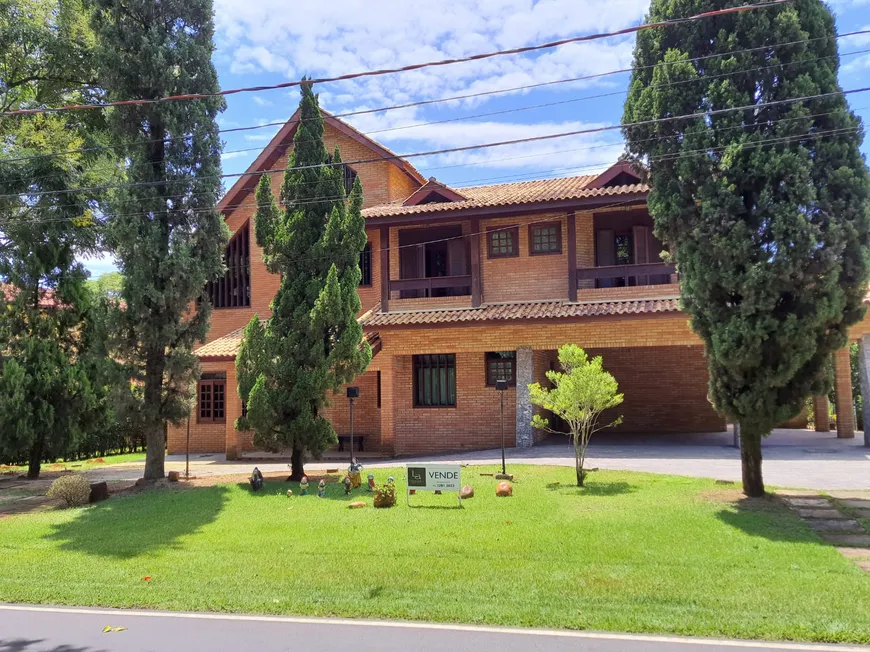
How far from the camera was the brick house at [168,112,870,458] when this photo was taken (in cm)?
1739

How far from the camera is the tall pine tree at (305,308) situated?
13219 millimetres

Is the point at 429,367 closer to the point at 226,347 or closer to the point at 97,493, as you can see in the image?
the point at 226,347

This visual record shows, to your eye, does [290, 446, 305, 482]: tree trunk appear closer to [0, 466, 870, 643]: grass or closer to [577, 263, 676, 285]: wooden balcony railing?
[0, 466, 870, 643]: grass

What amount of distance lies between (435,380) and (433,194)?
5673mm

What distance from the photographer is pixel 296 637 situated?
17.8ft

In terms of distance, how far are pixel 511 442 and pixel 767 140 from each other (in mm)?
10752

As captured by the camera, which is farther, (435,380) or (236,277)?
(236,277)

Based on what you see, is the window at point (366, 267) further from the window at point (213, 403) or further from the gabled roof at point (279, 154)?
the window at point (213, 403)

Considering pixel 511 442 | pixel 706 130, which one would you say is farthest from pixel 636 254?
pixel 706 130

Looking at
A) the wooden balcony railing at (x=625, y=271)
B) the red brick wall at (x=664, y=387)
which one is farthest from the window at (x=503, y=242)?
the red brick wall at (x=664, y=387)

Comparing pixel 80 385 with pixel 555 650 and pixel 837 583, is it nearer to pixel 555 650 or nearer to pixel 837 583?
pixel 555 650

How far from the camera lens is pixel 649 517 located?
29.6 feet

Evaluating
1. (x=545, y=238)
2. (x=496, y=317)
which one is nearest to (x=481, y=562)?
(x=496, y=317)

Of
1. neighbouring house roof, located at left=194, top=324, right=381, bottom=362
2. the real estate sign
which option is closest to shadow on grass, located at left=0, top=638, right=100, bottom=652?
the real estate sign
